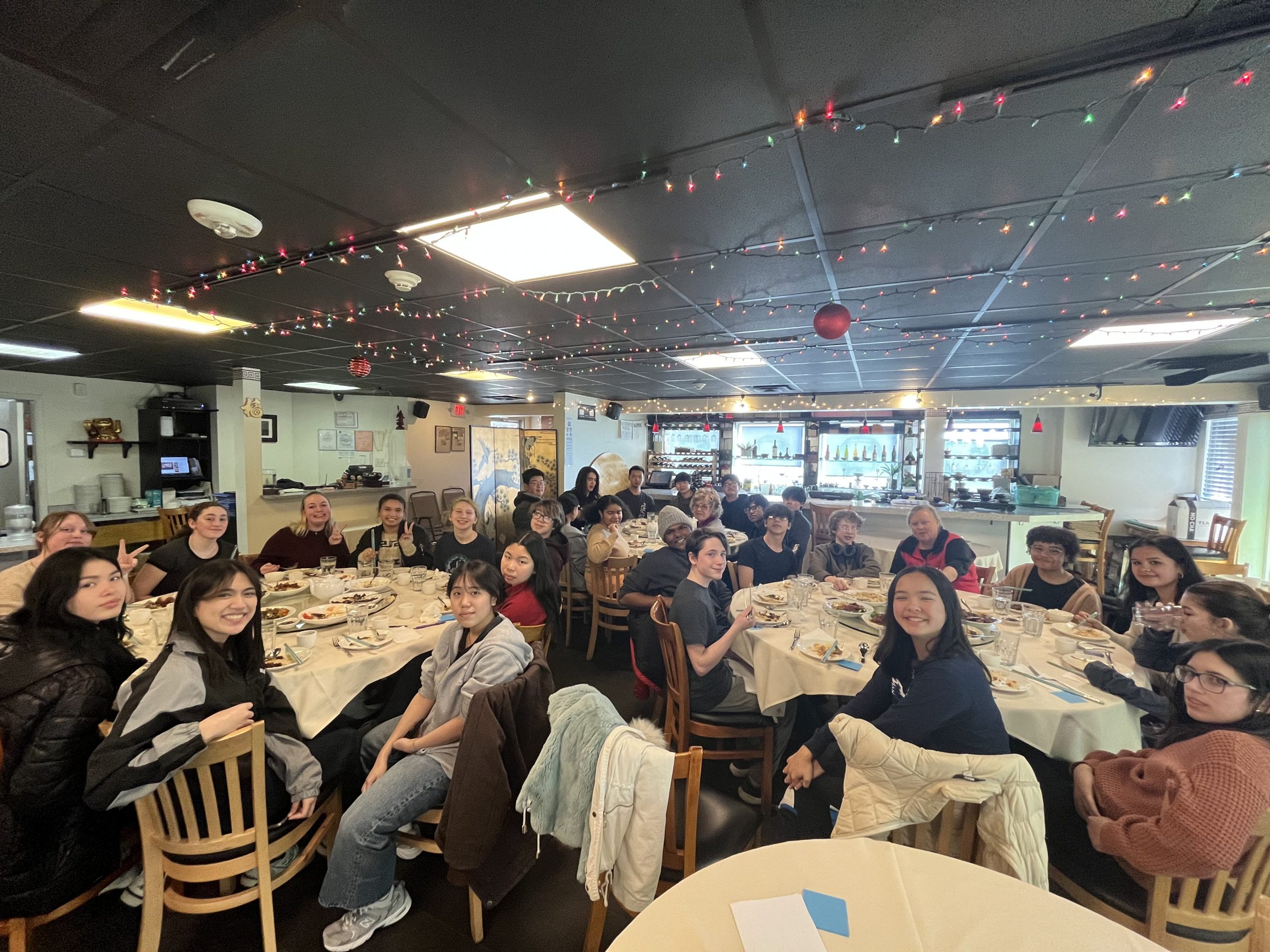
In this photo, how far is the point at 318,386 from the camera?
341 inches

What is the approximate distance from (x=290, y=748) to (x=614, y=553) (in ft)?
9.75

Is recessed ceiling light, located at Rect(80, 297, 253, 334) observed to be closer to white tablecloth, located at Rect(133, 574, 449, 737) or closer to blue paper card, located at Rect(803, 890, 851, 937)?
white tablecloth, located at Rect(133, 574, 449, 737)

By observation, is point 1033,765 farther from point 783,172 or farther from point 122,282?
point 122,282

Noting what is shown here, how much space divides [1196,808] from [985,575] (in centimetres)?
338

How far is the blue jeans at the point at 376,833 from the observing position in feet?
5.95

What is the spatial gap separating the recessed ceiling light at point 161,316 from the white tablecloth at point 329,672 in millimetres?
2717

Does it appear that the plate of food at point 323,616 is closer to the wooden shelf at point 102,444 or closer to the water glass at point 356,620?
the water glass at point 356,620

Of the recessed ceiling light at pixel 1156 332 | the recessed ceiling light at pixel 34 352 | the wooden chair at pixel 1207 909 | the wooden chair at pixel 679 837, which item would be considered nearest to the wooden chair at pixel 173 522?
the recessed ceiling light at pixel 34 352

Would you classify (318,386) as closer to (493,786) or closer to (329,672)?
(329,672)

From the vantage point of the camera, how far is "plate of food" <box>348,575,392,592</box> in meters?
3.50

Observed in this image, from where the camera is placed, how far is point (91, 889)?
1768mm

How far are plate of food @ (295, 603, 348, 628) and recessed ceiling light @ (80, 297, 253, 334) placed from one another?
254 cm

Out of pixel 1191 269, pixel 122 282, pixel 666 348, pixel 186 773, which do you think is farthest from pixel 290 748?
pixel 1191 269

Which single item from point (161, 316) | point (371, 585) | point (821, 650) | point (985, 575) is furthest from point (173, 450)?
point (985, 575)
